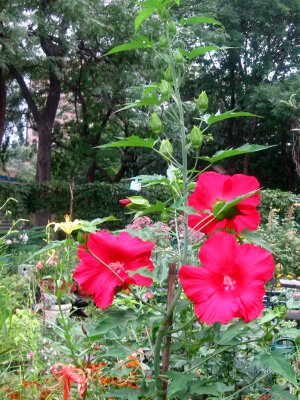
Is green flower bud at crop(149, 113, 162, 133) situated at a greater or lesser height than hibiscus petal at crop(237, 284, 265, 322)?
greater

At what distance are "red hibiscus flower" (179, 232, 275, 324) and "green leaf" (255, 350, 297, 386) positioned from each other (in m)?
0.11

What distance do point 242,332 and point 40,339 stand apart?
101 centimetres

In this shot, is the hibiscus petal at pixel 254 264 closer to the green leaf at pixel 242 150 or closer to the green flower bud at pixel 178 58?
the green leaf at pixel 242 150

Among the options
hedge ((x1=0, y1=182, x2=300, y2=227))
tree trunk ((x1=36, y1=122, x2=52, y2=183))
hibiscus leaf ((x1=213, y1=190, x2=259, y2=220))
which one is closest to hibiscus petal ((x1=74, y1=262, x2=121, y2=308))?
hibiscus leaf ((x1=213, y1=190, x2=259, y2=220))

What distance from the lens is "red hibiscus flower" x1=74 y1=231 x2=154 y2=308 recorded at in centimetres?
100

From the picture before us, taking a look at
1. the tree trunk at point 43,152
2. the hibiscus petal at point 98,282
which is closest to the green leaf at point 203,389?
the hibiscus petal at point 98,282

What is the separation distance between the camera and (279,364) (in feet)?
3.19

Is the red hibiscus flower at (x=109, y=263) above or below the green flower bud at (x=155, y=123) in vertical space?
below

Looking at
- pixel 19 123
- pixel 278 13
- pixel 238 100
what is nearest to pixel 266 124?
pixel 238 100

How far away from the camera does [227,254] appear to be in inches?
37.8

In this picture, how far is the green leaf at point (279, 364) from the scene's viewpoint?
95cm

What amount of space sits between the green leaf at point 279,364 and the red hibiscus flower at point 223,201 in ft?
0.77

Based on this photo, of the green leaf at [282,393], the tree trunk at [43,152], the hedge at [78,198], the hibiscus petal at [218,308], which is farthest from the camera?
the tree trunk at [43,152]

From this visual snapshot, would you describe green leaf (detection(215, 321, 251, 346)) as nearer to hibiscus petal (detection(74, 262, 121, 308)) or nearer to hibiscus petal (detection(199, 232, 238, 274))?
hibiscus petal (detection(199, 232, 238, 274))
